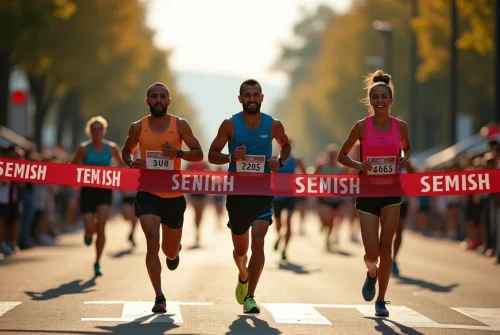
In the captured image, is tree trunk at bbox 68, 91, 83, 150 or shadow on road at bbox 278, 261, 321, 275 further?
tree trunk at bbox 68, 91, 83, 150

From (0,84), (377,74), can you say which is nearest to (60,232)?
(0,84)

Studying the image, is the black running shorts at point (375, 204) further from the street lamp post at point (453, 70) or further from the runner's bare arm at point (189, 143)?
the street lamp post at point (453, 70)

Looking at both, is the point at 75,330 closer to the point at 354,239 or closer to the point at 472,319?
the point at 472,319

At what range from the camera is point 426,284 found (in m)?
16.0

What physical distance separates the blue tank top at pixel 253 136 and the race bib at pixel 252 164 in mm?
45

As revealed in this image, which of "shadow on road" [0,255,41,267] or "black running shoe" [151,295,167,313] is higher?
Result: "shadow on road" [0,255,41,267]

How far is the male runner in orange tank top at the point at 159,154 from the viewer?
1156 centimetres

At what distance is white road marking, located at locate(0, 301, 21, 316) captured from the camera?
37.9 ft

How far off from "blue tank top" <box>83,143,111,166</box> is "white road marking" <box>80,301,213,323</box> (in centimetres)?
405

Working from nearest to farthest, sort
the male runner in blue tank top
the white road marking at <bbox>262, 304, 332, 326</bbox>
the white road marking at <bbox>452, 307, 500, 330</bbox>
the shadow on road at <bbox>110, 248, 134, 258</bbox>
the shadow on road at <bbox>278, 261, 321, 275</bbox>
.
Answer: the white road marking at <bbox>262, 304, 332, 326</bbox>, the white road marking at <bbox>452, 307, 500, 330</bbox>, the male runner in blue tank top, the shadow on road at <bbox>278, 261, 321, 275</bbox>, the shadow on road at <bbox>110, 248, 134, 258</bbox>

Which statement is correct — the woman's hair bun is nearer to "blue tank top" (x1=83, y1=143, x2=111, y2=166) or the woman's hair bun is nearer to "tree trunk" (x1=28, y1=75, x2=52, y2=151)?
"blue tank top" (x1=83, y1=143, x2=111, y2=166)

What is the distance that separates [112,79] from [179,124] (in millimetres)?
39208

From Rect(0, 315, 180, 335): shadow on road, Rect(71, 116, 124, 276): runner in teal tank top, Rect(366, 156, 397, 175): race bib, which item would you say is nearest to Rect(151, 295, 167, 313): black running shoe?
Rect(0, 315, 180, 335): shadow on road

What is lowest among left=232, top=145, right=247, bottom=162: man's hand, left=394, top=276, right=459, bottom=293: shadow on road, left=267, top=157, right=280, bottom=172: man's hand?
left=394, top=276, right=459, bottom=293: shadow on road
